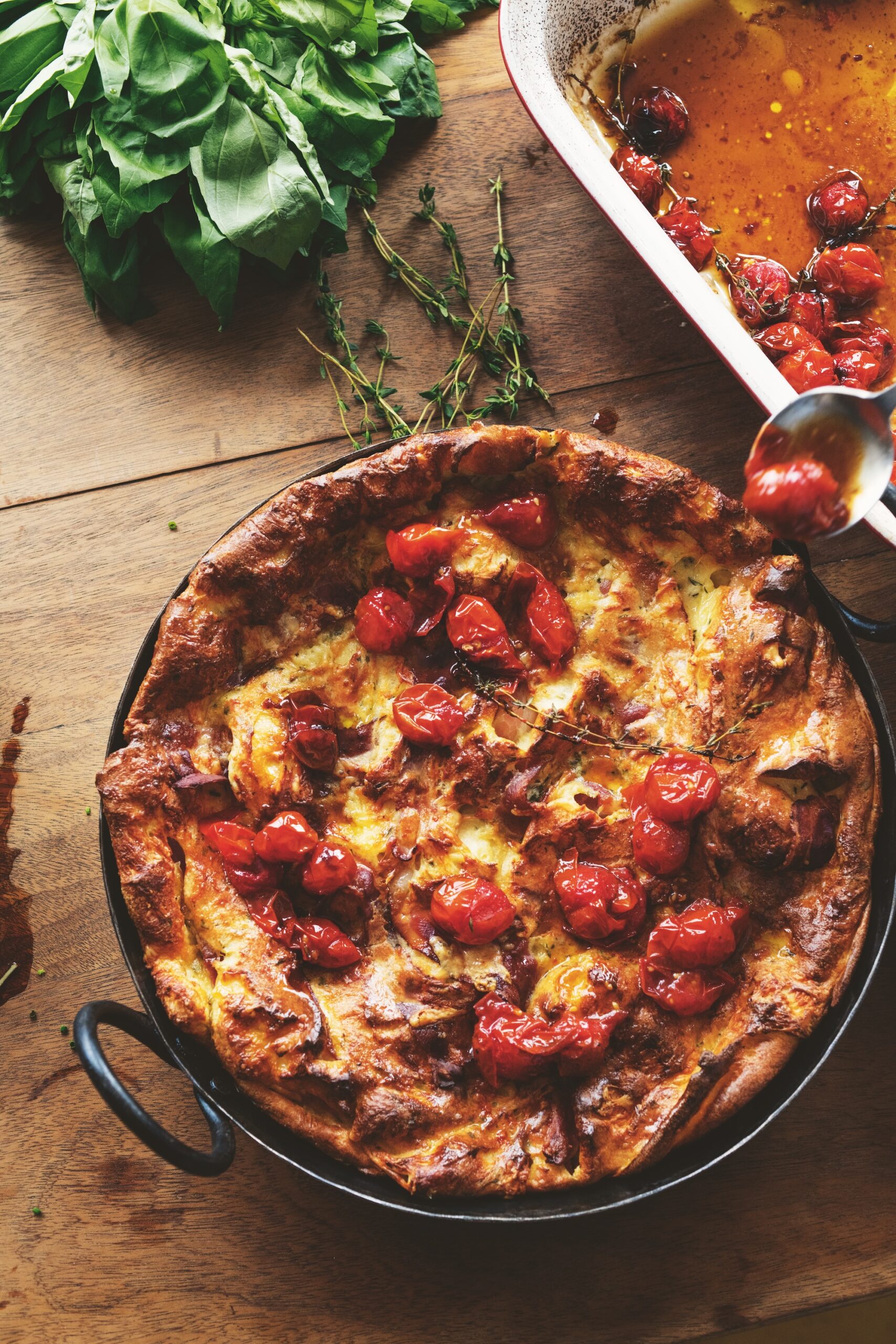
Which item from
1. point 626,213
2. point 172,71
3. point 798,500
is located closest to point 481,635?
point 798,500

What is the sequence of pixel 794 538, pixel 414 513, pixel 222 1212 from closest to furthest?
1. pixel 794 538
2. pixel 414 513
3. pixel 222 1212

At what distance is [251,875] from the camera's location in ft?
9.45

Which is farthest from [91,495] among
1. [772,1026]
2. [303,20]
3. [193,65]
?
[772,1026]

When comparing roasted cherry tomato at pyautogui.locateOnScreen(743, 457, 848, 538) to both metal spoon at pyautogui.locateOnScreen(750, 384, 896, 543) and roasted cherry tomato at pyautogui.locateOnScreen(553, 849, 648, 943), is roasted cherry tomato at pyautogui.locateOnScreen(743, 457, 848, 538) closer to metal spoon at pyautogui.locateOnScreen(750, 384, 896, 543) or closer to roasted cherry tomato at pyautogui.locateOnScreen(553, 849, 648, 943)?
metal spoon at pyautogui.locateOnScreen(750, 384, 896, 543)

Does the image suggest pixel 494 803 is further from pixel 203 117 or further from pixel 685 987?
pixel 203 117

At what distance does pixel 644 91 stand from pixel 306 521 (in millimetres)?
1954

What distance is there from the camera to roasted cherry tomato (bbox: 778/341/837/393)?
320cm

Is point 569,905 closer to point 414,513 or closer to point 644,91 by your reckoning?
point 414,513

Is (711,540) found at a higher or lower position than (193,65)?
lower

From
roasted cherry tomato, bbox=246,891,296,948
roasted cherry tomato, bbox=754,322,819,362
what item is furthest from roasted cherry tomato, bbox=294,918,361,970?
roasted cherry tomato, bbox=754,322,819,362

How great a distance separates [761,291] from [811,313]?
17 cm

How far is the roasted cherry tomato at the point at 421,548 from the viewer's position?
295 cm

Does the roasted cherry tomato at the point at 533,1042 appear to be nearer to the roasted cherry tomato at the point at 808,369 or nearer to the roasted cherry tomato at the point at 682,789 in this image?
the roasted cherry tomato at the point at 682,789

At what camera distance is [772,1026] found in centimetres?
268
